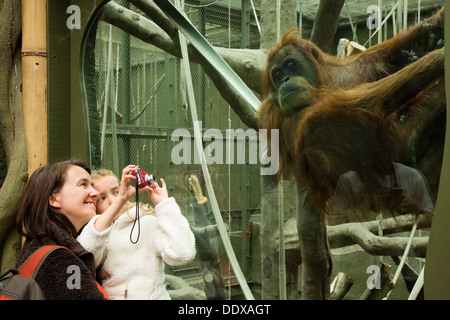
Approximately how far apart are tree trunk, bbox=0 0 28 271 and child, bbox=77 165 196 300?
1020mm

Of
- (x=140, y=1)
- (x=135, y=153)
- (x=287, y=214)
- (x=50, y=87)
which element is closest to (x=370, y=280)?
(x=287, y=214)

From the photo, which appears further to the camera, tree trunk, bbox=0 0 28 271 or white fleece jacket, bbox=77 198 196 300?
tree trunk, bbox=0 0 28 271

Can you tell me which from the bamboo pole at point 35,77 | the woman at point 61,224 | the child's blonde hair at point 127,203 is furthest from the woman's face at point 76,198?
the bamboo pole at point 35,77

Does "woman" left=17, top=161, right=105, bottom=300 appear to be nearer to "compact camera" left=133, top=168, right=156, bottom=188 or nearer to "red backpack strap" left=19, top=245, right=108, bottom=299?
"red backpack strap" left=19, top=245, right=108, bottom=299

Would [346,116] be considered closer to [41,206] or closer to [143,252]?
[143,252]

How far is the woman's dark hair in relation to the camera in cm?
153

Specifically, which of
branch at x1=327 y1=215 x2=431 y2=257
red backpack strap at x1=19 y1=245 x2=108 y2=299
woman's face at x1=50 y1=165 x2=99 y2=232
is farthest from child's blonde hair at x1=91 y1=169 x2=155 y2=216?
branch at x1=327 y1=215 x2=431 y2=257

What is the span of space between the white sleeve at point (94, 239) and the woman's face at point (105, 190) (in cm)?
16

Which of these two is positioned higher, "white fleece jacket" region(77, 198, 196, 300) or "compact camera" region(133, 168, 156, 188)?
"compact camera" region(133, 168, 156, 188)

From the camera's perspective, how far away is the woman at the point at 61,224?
145cm

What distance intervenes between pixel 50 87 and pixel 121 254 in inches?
42.2

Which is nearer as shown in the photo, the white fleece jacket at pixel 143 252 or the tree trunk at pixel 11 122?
the white fleece jacket at pixel 143 252

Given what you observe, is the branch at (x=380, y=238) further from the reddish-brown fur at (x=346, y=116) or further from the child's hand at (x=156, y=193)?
the child's hand at (x=156, y=193)
